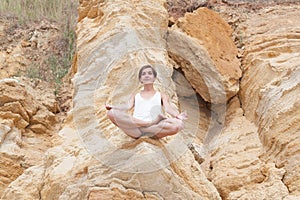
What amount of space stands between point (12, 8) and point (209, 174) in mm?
6884

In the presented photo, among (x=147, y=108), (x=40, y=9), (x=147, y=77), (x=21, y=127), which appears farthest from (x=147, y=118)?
(x=40, y=9)

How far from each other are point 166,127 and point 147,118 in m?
0.23

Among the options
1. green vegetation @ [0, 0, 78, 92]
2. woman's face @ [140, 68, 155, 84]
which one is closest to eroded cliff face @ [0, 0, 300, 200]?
woman's face @ [140, 68, 155, 84]

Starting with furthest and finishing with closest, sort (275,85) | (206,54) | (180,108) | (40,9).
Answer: (40,9) → (206,54) → (180,108) → (275,85)

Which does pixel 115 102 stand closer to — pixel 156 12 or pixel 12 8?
pixel 156 12

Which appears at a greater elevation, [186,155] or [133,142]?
[133,142]

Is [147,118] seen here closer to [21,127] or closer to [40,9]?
[21,127]

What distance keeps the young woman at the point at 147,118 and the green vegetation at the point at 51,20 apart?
364 centimetres

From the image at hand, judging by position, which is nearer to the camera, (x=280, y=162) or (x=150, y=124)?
(x=150, y=124)

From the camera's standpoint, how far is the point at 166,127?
16.8 ft

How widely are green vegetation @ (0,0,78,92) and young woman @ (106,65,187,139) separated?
364cm

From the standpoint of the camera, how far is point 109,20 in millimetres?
7629

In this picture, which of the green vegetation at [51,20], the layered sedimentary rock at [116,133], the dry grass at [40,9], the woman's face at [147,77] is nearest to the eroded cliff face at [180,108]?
the layered sedimentary rock at [116,133]

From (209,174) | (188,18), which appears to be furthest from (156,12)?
(209,174)
